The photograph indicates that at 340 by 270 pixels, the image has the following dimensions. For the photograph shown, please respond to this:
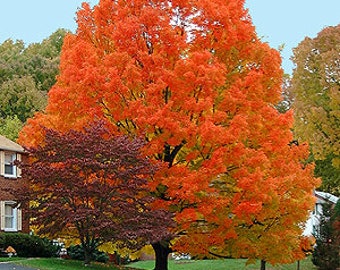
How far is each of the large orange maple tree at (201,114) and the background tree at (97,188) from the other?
3.87 ft

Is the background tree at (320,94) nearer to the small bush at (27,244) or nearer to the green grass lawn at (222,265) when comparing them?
the green grass lawn at (222,265)

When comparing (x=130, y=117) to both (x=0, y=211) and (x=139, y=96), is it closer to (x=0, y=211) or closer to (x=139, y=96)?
(x=139, y=96)

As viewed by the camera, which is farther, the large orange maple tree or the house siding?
the house siding

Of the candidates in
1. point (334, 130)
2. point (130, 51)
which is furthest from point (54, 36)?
point (130, 51)

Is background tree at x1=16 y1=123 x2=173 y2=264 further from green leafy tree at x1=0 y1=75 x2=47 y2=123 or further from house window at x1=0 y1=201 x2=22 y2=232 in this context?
green leafy tree at x1=0 y1=75 x2=47 y2=123

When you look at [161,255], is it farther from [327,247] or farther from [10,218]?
[10,218]

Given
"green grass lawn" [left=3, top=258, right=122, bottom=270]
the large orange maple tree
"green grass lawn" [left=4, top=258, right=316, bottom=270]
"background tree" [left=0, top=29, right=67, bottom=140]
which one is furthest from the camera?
"background tree" [left=0, top=29, right=67, bottom=140]

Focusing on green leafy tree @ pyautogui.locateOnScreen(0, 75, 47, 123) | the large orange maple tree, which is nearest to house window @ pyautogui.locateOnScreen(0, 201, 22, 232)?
the large orange maple tree

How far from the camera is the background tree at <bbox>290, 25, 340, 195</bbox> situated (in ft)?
144

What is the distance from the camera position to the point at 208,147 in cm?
2605

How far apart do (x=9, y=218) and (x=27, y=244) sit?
3.13m

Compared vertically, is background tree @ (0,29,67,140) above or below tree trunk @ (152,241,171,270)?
above

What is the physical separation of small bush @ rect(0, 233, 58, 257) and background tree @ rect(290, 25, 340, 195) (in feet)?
60.3

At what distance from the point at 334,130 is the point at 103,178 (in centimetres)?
2276
